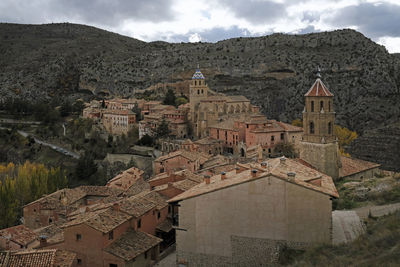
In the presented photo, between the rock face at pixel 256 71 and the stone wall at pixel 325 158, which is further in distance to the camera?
the rock face at pixel 256 71

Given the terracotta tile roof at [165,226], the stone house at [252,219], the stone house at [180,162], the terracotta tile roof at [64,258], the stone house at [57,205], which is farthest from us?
the stone house at [180,162]

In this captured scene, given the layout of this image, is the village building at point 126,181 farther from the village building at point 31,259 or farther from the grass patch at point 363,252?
the grass patch at point 363,252

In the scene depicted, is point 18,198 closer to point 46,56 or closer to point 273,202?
point 273,202

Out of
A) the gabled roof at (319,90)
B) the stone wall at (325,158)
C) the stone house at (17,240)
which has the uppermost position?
the gabled roof at (319,90)

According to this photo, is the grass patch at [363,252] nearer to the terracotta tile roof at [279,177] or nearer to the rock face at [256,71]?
the terracotta tile roof at [279,177]

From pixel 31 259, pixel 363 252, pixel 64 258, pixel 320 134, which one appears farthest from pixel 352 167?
pixel 31 259

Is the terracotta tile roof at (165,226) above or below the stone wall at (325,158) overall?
below

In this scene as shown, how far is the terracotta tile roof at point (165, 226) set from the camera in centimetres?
2017

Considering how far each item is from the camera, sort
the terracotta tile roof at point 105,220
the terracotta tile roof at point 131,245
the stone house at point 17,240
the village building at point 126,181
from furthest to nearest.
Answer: the village building at point 126,181 < the stone house at point 17,240 < the terracotta tile roof at point 105,220 < the terracotta tile roof at point 131,245

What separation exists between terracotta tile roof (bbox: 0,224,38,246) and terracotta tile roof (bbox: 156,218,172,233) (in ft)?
22.0

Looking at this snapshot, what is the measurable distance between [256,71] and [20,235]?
6524 centimetres

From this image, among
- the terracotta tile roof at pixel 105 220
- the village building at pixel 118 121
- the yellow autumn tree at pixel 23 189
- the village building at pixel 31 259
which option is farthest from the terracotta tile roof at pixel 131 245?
the village building at pixel 118 121

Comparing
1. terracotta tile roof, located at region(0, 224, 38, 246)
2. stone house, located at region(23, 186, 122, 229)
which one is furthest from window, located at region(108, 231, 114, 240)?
stone house, located at region(23, 186, 122, 229)

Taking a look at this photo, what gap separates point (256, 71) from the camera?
8206 cm
